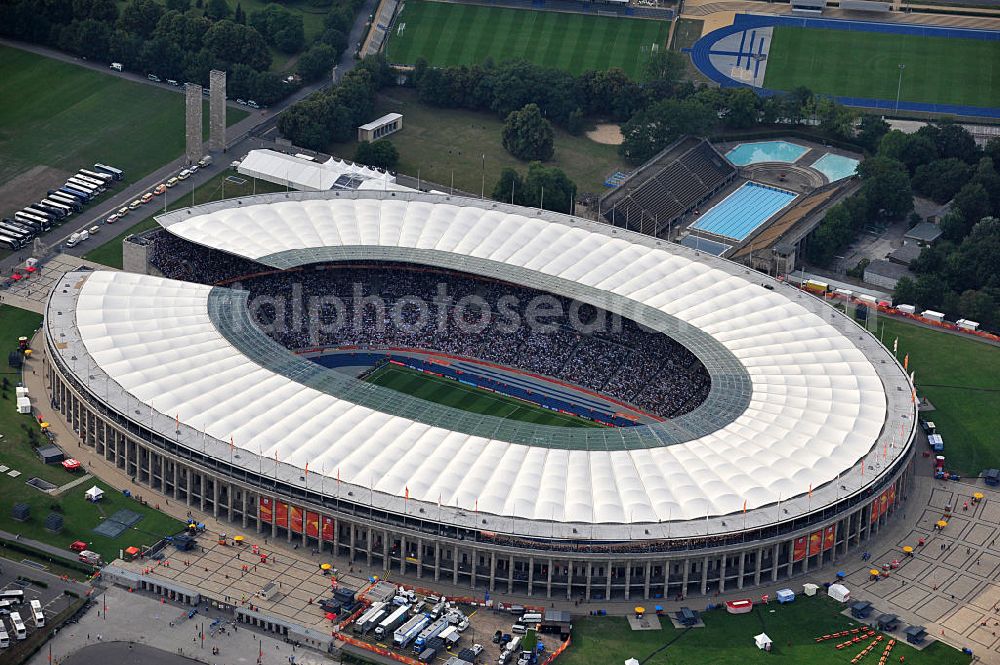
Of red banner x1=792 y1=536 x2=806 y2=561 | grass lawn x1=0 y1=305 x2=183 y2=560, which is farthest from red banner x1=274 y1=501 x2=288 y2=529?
red banner x1=792 y1=536 x2=806 y2=561

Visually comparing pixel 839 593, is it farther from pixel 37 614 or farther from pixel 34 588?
pixel 34 588

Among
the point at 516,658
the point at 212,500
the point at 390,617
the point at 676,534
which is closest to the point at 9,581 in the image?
the point at 212,500

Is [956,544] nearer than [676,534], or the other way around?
[676,534]

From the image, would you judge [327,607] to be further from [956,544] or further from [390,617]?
[956,544]

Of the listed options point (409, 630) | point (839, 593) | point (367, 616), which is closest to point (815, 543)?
point (839, 593)

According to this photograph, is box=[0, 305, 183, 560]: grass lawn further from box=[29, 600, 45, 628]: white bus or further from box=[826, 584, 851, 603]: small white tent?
box=[826, 584, 851, 603]: small white tent

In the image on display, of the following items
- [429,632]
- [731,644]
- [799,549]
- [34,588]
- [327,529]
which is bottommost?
[34,588]
